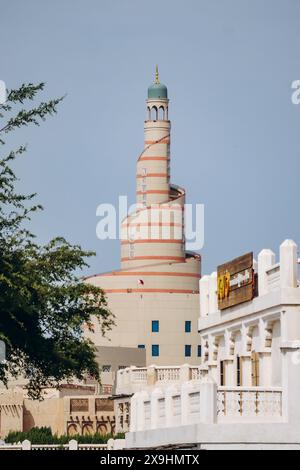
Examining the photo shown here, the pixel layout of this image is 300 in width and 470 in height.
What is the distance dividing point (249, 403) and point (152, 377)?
44891mm

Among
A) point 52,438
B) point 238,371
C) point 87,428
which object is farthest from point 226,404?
point 87,428

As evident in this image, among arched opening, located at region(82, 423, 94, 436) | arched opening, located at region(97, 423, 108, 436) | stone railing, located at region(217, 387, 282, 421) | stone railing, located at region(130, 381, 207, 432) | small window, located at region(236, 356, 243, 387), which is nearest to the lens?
stone railing, located at region(217, 387, 282, 421)

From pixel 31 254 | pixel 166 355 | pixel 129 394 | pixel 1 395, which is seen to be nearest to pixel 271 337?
pixel 31 254

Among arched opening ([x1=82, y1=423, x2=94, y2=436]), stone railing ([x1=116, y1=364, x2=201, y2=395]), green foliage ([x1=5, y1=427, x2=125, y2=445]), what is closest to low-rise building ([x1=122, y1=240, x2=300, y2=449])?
stone railing ([x1=116, y1=364, x2=201, y2=395])

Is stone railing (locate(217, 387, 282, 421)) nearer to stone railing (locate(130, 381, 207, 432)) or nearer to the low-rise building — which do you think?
the low-rise building

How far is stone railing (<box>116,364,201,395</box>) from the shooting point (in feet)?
265

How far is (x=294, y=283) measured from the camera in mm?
47188

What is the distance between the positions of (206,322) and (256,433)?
14.4m

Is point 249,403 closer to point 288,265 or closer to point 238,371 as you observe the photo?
point 288,265

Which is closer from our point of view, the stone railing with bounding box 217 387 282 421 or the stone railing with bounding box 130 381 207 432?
the stone railing with bounding box 217 387 282 421

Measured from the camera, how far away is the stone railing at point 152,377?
8062 centimetres

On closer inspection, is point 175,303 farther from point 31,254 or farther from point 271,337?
point 271,337

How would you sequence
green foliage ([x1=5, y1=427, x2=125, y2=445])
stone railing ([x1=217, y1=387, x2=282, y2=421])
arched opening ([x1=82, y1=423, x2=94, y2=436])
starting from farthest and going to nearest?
arched opening ([x1=82, y1=423, x2=94, y2=436]) → green foliage ([x1=5, y1=427, x2=125, y2=445]) → stone railing ([x1=217, y1=387, x2=282, y2=421])

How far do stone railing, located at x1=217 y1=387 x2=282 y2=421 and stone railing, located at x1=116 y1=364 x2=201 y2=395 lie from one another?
32.9m
